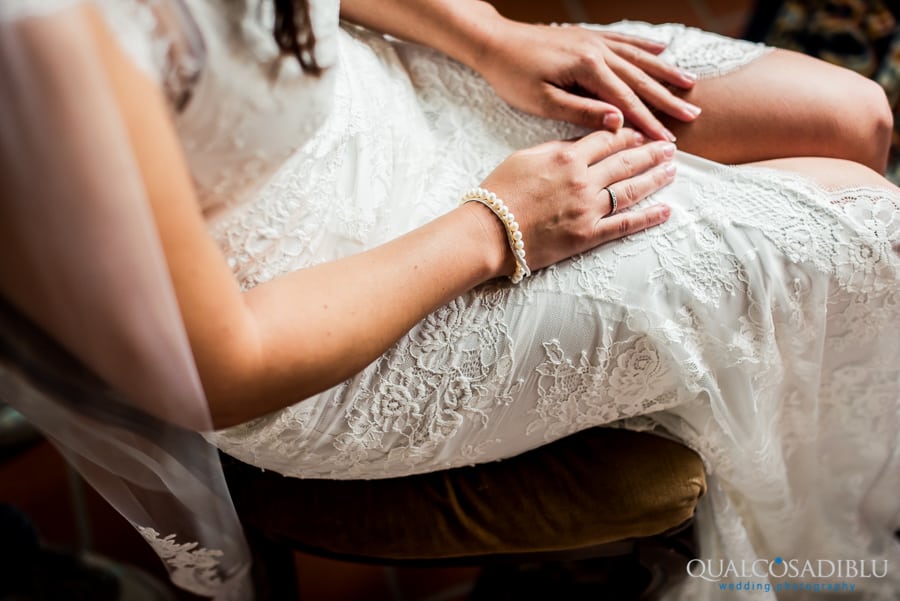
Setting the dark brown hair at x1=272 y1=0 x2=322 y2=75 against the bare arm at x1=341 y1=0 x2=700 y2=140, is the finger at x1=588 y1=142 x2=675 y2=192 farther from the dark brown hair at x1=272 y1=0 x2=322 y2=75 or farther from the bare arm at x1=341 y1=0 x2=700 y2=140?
the dark brown hair at x1=272 y1=0 x2=322 y2=75

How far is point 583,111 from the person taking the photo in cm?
79

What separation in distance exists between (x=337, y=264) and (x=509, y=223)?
6.3 inches

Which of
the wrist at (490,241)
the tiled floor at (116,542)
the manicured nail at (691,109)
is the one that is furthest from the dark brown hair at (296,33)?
the tiled floor at (116,542)

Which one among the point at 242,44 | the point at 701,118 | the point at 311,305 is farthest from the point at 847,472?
the point at 242,44

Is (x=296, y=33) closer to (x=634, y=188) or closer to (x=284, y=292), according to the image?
(x=284, y=292)

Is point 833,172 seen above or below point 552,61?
below

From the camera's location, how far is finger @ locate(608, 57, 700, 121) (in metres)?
0.81

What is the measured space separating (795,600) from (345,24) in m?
0.94

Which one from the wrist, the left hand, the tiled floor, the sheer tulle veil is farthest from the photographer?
the tiled floor

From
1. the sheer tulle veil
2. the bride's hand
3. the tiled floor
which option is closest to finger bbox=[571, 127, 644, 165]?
the bride's hand

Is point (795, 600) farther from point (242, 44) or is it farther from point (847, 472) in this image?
point (242, 44)

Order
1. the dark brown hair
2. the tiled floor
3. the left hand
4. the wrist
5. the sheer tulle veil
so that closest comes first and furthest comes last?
1. the sheer tulle veil
2. the dark brown hair
3. the wrist
4. the left hand
5. the tiled floor

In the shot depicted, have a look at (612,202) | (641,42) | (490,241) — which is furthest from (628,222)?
(641,42)

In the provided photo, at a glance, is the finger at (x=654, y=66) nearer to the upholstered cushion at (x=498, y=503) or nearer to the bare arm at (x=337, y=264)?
the bare arm at (x=337, y=264)
